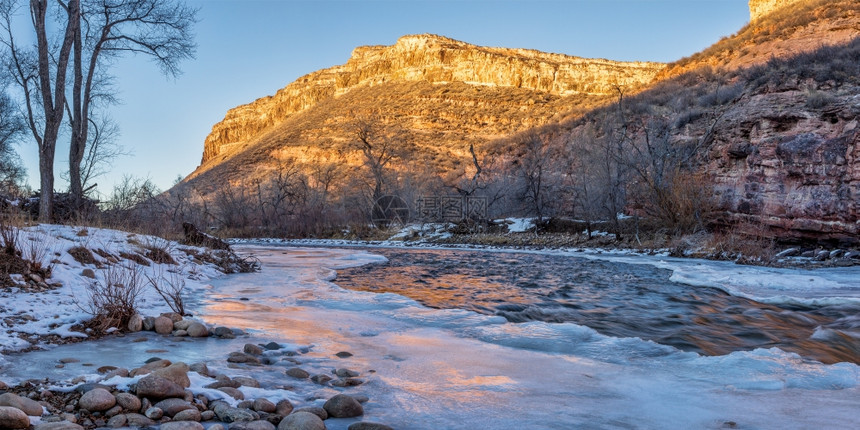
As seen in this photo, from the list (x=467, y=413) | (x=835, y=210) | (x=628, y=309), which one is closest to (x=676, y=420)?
(x=467, y=413)

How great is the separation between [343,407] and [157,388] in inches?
42.0

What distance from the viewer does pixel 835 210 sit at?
45.5 feet

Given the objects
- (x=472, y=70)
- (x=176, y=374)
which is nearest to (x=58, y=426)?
(x=176, y=374)

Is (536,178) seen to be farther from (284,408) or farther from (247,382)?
(284,408)

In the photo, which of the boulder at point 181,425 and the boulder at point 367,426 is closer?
the boulder at point 181,425

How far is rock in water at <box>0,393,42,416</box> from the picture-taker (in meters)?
2.36

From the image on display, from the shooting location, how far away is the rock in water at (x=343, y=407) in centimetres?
289

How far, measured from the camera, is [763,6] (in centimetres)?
4844

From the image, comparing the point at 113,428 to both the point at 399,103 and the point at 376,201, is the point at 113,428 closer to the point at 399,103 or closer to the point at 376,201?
the point at 376,201

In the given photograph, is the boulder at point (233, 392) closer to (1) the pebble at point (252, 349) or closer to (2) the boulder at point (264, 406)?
(2) the boulder at point (264, 406)

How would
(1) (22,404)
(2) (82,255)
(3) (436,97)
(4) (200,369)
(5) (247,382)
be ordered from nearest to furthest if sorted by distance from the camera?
(1) (22,404) < (5) (247,382) < (4) (200,369) < (2) (82,255) < (3) (436,97)

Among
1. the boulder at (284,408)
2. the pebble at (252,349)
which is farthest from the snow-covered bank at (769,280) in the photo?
the boulder at (284,408)

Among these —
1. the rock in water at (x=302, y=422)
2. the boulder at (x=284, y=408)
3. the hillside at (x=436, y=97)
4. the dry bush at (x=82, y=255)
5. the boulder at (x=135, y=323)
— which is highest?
the hillside at (x=436, y=97)

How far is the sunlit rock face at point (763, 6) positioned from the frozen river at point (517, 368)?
168 feet
